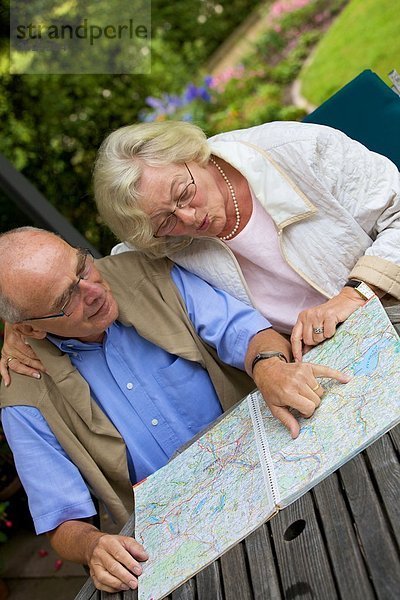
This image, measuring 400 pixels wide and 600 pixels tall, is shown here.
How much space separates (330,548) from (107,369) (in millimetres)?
1038

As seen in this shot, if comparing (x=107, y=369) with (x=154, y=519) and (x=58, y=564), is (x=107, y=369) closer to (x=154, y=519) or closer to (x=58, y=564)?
(x=154, y=519)

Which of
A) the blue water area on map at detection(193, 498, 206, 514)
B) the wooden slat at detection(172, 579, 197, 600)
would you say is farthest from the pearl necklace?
the wooden slat at detection(172, 579, 197, 600)

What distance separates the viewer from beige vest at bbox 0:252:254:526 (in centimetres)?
218

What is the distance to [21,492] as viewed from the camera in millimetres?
3490

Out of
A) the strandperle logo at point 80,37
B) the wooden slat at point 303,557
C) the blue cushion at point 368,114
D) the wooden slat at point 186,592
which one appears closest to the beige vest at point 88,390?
the wooden slat at point 186,592

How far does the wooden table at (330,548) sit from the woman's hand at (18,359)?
2.87 feet

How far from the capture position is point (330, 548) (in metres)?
1.46

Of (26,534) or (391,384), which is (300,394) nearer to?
(391,384)

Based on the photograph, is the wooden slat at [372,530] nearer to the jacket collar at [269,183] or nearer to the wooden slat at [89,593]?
the wooden slat at [89,593]

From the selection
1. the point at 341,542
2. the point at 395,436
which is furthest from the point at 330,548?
the point at 395,436

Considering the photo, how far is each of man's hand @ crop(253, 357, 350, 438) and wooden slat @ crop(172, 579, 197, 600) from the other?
A: 1.34 feet

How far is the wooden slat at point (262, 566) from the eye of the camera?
58.7 inches

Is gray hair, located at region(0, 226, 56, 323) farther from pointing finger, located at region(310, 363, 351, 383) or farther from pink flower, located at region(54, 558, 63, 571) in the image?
Result: pink flower, located at region(54, 558, 63, 571)

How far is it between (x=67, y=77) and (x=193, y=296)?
13.7 ft
